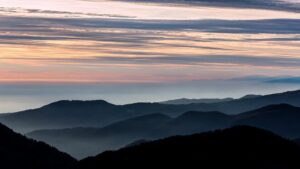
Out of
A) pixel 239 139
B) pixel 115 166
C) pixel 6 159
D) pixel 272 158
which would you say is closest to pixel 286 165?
pixel 272 158

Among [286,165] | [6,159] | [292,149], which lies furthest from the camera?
[6,159]

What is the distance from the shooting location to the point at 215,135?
15312 centimetres

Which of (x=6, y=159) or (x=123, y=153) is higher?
(x=123, y=153)

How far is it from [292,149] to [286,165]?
996cm

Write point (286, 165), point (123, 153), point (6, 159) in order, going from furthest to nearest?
point (6, 159) < point (123, 153) < point (286, 165)

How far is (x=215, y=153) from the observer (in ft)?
464

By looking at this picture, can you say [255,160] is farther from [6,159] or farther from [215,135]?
[6,159]

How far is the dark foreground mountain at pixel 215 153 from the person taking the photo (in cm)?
13550

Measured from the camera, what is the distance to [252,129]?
15562 cm

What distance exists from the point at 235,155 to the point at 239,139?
1173 centimetres

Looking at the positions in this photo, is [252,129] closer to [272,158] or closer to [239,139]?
[239,139]

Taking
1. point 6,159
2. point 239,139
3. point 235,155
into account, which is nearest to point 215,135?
point 239,139

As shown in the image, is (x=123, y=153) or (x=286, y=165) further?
(x=123, y=153)

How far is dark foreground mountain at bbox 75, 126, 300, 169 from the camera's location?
445 ft
